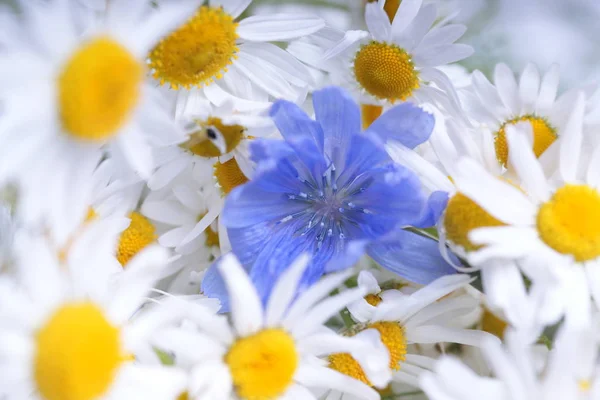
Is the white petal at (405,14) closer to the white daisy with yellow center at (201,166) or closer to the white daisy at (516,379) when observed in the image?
the white daisy with yellow center at (201,166)

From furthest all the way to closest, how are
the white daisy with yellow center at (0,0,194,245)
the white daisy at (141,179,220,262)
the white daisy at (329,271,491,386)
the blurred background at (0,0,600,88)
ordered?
the blurred background at (0,0,600,88) → the white daisy at (141,179,220,262) → the white daisy at (329,271,491,386) → the white daisy with yellow center at (0,0,194,245)

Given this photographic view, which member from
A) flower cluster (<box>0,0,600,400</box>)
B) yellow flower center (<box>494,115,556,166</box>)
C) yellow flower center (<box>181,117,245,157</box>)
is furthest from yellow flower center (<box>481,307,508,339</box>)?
yellow flower center (<box>181,117,245,157</box>)

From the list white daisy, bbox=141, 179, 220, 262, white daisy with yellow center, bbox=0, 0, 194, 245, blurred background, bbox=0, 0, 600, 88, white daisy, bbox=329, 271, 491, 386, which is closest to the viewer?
white daisy with yellow center, bbox=0, 0, 194, 245

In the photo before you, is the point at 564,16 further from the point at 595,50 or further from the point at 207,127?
the point at 207,127

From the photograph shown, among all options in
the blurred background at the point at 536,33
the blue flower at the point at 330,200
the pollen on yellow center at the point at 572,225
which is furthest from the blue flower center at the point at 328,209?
the blurred background at the point at 536,33

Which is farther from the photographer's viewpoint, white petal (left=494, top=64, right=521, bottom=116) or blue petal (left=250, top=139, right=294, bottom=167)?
white petal (left=494, top=64, right=521, bottom=116)

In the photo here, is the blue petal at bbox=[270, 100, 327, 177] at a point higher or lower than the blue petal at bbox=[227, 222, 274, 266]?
higher

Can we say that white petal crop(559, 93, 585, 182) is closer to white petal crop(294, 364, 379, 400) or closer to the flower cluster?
the flower cluster

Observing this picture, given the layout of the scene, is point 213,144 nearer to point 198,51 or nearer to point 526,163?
point 198,51
